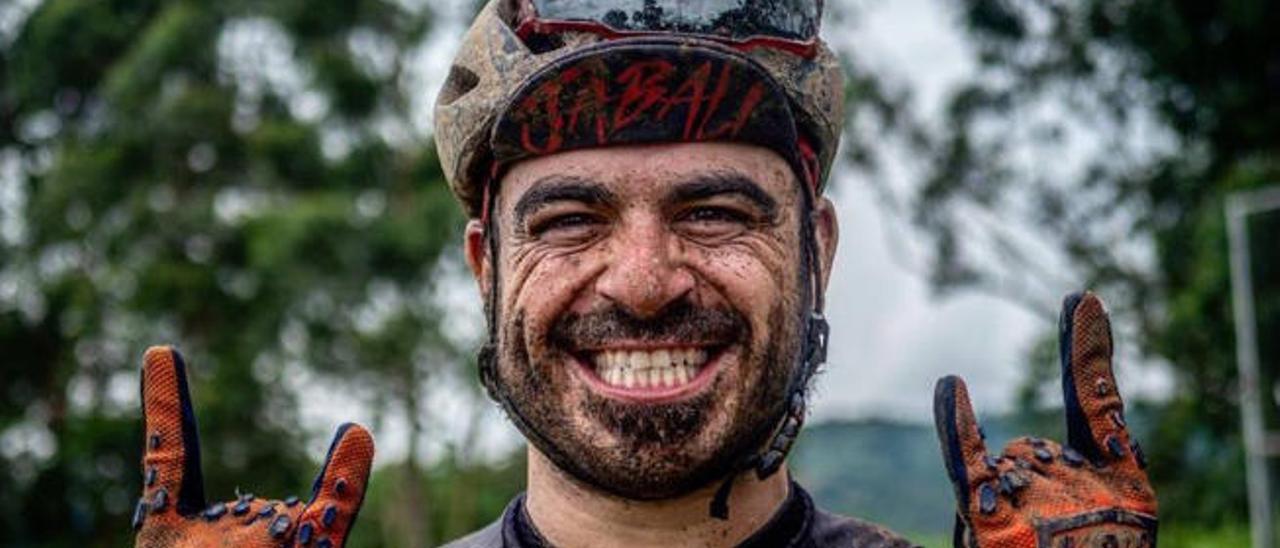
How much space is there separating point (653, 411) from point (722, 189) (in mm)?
433

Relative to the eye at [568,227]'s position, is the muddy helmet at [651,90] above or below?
above

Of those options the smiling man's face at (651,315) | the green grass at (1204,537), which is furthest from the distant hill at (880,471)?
the smiling man's face at (651,315)

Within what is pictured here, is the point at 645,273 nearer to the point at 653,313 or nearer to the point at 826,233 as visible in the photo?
the point at 653,313

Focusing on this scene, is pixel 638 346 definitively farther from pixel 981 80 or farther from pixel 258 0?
pixel 981 80

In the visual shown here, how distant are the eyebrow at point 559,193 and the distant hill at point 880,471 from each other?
7.91m

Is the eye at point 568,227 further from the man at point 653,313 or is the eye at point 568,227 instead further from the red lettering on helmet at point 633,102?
the red lettering on helmet at point 633,102

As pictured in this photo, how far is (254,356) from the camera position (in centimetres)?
1947

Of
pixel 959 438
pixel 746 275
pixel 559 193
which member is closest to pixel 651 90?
pixel 559 193

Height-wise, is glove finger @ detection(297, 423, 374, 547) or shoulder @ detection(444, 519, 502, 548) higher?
glove finger @ detection(297, 423, 374, 547)

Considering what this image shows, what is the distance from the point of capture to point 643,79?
3410 mm

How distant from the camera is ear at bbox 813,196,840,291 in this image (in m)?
3.73

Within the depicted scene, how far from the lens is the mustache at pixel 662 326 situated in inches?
134

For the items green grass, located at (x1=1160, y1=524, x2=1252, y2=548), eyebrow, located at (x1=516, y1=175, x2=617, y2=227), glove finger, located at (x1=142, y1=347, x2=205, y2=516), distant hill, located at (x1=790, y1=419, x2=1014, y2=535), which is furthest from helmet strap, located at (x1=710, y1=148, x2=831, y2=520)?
green grass, located at (x1=1160, y1=524, x2=1252, y2=548)

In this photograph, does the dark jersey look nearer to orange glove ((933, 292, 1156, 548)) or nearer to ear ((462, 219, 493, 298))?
orange glove ((933, 292, 1156, 548))
